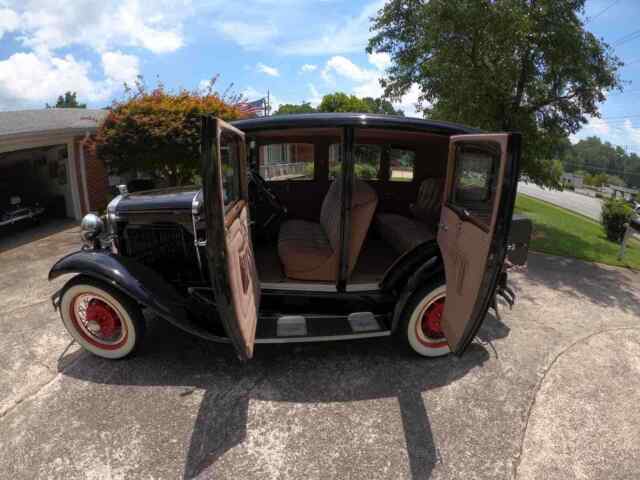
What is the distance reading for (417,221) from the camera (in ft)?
14.6

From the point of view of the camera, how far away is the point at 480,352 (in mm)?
3406

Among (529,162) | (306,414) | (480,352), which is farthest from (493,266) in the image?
(529,162)

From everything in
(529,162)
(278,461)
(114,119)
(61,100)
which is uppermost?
(61,100)

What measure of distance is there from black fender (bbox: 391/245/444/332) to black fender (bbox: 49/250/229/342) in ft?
4.66

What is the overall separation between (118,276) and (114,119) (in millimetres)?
6601

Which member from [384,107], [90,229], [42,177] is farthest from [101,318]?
[384,107]

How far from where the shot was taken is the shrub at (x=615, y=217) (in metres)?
8.47

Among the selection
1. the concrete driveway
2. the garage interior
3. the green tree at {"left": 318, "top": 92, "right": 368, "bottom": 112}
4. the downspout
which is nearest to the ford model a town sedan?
the concrete driveway

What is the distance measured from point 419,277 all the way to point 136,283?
2.32m

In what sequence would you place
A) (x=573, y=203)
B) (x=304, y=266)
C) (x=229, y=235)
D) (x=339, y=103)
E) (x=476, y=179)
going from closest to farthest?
(x=229, y=235) → (x=476, y=179) → (x=304, y=266) → (x=573, y=203) → (x=339, y=103)

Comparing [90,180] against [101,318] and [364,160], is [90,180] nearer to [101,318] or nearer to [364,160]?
[101,318]

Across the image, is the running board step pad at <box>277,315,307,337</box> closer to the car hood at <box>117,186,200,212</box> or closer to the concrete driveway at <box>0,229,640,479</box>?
the concrete driveway at <box>0,229,640,479</box>

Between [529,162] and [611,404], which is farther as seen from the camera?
[529,162]

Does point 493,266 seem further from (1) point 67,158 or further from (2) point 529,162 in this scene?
(1) point 67,158
